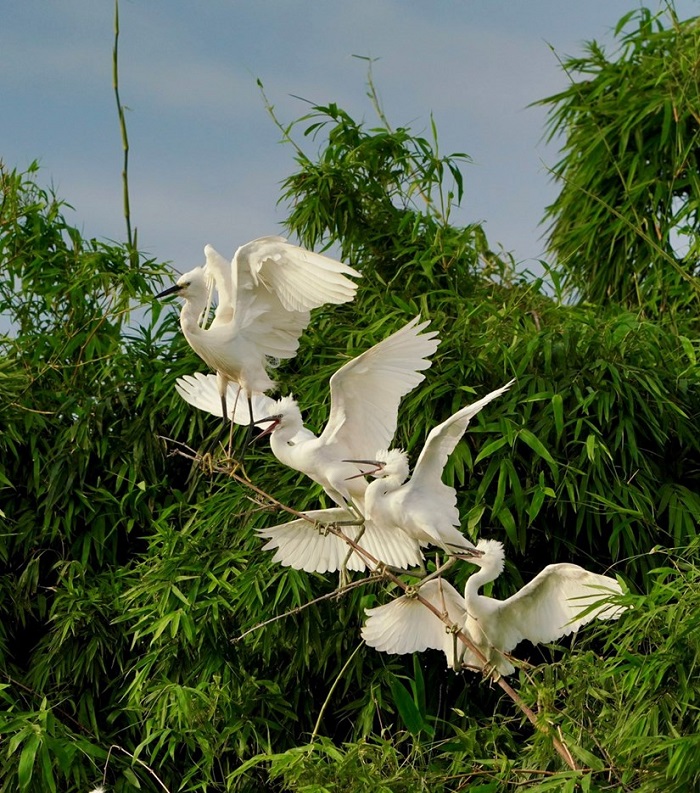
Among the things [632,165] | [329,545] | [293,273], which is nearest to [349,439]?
[329,545]

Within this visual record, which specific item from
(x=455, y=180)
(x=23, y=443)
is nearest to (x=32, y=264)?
(x=23, y=443)

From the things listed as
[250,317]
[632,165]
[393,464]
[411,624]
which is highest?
[632,165]

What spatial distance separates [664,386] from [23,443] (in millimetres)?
1960

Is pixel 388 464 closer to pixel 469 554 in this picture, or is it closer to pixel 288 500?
pixel 469 554

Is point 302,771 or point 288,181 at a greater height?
point 288,181

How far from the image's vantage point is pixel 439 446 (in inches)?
111

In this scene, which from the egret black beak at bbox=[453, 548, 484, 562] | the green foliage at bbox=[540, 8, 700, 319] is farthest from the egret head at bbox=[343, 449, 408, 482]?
the green foliage at bbox=[540, 8, 700, 319]

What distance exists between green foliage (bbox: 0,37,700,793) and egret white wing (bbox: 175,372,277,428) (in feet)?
0.57

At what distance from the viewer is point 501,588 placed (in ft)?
12.3

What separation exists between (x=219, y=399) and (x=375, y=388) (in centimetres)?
65

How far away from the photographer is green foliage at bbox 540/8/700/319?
5109 mm

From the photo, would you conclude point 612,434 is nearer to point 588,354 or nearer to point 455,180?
point 588,354

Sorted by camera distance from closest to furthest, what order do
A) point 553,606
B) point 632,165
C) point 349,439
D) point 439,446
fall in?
point 439,446 < point 553,606 < point 349,439 < point 632,165

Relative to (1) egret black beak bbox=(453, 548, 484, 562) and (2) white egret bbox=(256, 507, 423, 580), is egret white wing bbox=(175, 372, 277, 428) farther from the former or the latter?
(1) egret black beak bbox=(453, 548, 484, 562)
